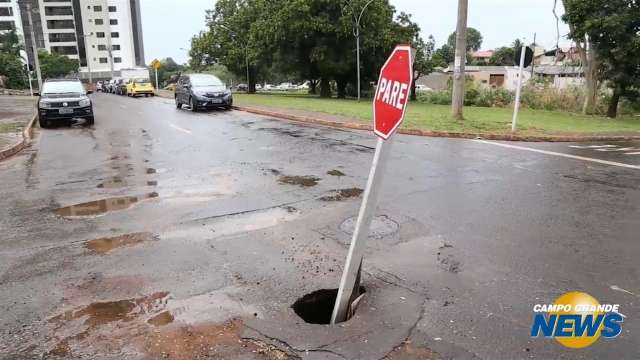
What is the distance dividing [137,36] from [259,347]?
4469 inches

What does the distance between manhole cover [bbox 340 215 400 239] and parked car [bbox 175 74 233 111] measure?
17768mm

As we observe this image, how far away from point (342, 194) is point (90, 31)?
343ft

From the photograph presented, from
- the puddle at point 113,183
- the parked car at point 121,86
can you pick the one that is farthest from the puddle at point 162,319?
the parked car at point 121,86

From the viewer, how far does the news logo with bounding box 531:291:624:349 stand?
3363mm

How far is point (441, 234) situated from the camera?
5.45 m

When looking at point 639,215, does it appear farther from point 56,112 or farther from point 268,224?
point 56,112

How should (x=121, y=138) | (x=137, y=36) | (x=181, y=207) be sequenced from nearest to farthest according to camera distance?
(x=181, y=207) < (x=121, y=138) < (x=137, y=36)

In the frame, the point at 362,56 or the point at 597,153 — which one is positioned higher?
the point at 362,56

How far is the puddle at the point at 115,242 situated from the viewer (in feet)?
16.6

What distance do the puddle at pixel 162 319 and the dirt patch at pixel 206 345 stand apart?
0.11 meters

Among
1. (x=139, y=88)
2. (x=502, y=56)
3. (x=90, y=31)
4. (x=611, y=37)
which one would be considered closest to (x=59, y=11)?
(x=90, y=31)

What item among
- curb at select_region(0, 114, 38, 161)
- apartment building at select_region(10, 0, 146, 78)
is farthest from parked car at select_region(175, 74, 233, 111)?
apartment building at select_region(10, 0, 146, 78)

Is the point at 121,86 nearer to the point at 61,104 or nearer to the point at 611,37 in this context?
the point at 61,104

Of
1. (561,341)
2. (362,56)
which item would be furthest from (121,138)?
(362,56)
